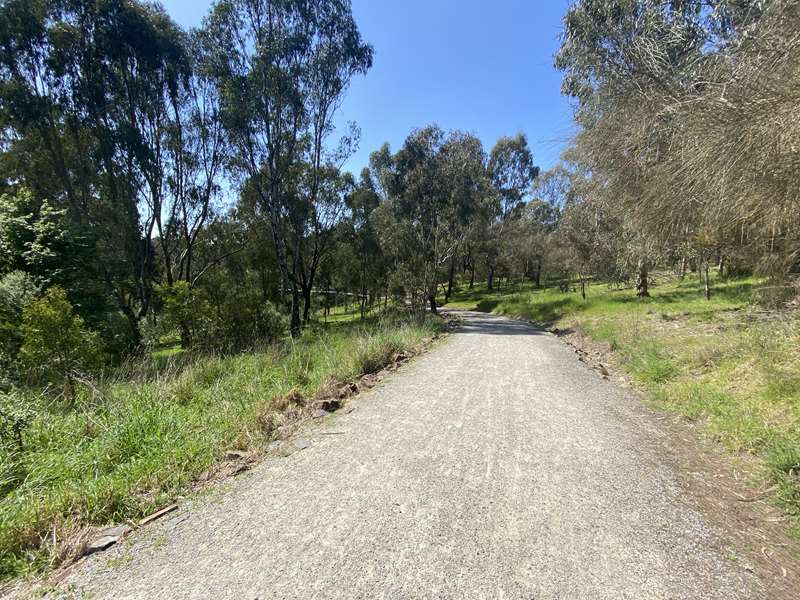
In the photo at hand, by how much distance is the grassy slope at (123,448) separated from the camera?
2.43 m

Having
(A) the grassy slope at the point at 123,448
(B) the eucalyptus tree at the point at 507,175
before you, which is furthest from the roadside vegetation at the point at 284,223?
(B) the eucalyptus tree at the point at 507,175

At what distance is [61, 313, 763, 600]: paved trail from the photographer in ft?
6.19

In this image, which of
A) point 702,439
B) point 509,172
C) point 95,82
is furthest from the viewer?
point 509,172

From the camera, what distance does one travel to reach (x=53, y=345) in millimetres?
5789

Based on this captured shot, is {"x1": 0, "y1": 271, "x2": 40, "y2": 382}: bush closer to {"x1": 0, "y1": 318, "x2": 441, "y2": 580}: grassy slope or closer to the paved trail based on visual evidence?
{"x1": 0, "y1": 318, "x2": 441, "y2": 580}: grassy slope

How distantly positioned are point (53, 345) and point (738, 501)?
890 centimetres

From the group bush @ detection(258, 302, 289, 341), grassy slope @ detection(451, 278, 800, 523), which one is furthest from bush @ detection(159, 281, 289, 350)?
grassy slope @ detection(451, 278, 800, 523)

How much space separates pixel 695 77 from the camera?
5062 mm

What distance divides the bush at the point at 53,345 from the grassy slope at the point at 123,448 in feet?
2.35

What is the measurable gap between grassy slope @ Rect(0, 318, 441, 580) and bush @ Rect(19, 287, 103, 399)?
72 cm

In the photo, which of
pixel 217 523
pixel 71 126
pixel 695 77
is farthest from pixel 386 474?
pixel 71 126

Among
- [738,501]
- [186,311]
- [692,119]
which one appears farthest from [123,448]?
[186,311]

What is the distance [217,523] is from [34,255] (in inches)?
431

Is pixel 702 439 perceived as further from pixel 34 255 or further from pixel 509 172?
pixel 509 172
